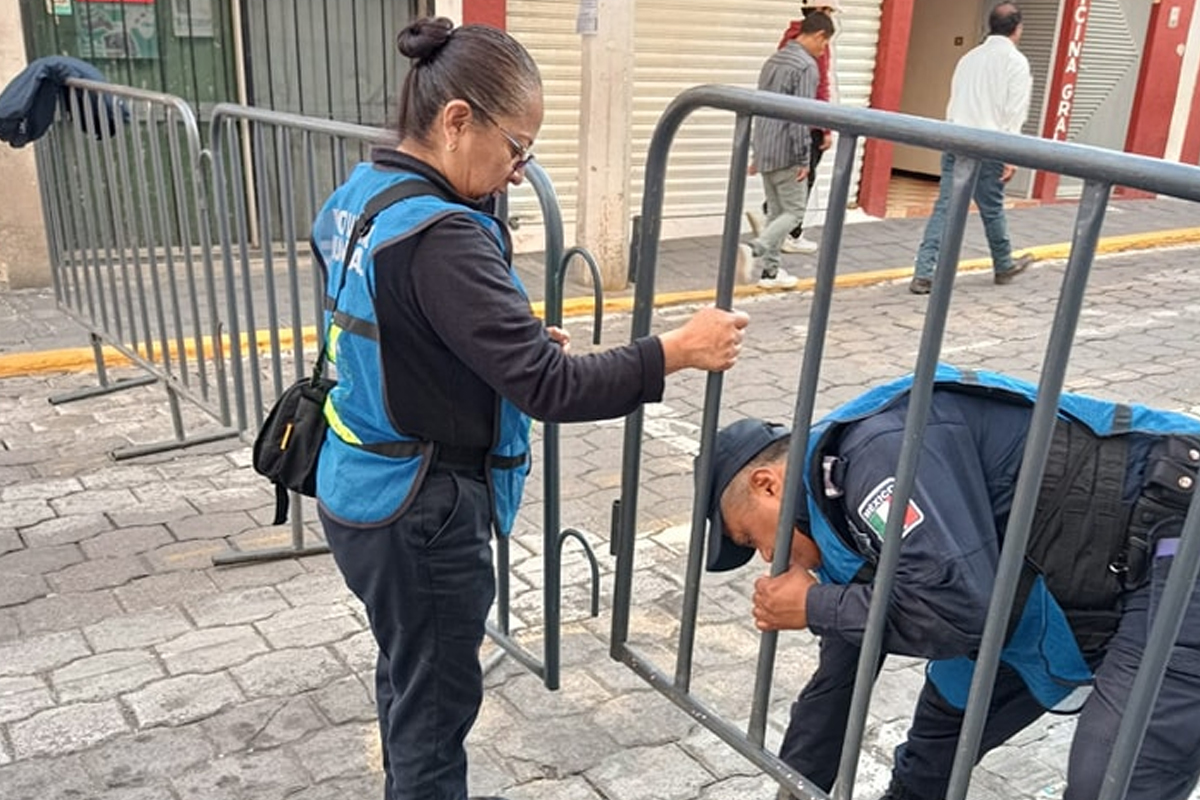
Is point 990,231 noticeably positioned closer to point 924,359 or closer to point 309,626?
point 309,626

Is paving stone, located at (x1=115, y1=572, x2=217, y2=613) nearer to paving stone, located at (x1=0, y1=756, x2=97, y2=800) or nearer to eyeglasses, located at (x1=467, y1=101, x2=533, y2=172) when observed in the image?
paving stone, located at (x1=0, y1=756, x2=97, y2=800)

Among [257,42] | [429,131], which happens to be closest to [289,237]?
[429,131]

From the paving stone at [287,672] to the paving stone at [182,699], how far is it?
0.05 metres

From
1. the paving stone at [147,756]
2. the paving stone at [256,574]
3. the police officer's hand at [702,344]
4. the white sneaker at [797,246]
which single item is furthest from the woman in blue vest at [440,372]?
the white sneaker at [797,246]

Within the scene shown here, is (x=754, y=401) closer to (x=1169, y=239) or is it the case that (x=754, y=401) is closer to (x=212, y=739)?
(x=212, y=739)

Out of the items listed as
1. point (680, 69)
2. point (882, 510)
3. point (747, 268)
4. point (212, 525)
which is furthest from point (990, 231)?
point (882, 510)

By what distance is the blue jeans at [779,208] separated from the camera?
788cm

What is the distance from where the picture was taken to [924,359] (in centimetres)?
Result: 181

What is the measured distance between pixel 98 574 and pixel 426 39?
2.60 metres

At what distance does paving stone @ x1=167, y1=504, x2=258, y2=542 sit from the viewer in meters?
4.15

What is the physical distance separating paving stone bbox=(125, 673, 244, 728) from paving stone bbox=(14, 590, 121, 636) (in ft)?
1.65

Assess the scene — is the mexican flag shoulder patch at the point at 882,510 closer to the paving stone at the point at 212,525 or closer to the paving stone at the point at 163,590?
the paving stone at the point at 163,590

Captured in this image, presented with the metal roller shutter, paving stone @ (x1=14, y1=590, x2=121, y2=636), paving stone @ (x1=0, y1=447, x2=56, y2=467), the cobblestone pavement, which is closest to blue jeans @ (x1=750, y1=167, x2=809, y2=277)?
the metal roller shutter

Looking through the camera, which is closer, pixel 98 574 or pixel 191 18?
pixel 98 574
